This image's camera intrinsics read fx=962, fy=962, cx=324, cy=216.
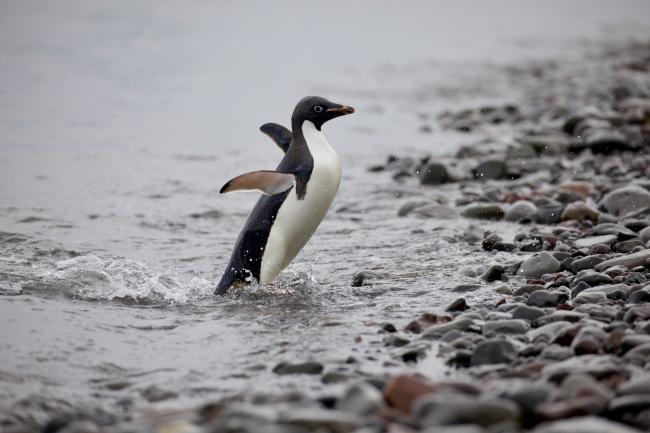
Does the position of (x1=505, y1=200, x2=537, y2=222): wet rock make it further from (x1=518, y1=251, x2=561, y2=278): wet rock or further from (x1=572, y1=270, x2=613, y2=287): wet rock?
(x1=572, y1=270, x2=613, y2=287): wet rock

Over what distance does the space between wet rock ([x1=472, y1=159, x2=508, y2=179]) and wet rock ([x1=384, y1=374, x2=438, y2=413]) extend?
7.29 m

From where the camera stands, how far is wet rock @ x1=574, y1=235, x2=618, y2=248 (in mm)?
7406

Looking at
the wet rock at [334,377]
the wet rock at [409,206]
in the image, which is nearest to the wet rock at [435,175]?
the wet rock at [409,206]

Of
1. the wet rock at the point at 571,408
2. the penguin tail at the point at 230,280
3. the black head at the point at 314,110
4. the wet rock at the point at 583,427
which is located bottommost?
the penguin tail at the point at 230,280

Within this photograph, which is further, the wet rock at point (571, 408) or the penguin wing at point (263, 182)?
the penguin wing at point (263, 182)

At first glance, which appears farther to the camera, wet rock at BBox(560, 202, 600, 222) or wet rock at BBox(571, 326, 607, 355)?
wet rock at BBox(560, 202, 600, 222)

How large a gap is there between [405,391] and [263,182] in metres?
3.22

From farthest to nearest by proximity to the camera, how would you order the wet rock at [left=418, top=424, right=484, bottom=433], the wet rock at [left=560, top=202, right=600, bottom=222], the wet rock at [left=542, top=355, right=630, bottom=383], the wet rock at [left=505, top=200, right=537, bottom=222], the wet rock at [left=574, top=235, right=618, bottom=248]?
the wet rock at [left=505, top=200, right=537, bottom=222] → the wet rock at [left=560, top=202, right=600, bottom=222] → the wet rock at [left=574, top=235, right=618, bottom=248] → the wet rock at [left=542, top=355, right=630, bottom=383] → the wet rock at [left=418, top=424, right=484, bottom=433]

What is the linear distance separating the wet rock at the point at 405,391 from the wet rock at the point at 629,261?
2.87 metres

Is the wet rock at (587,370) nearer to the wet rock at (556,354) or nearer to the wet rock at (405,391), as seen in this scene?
the wet rock at (556,354)

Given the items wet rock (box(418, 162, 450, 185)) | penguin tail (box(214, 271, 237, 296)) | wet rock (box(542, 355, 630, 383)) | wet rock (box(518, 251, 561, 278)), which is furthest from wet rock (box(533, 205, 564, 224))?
wet rock (box(542, 355, 630, 383))

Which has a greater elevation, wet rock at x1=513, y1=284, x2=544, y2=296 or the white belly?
the white belly

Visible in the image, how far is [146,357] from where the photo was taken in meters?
5.55

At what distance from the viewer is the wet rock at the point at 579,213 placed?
863 cm
